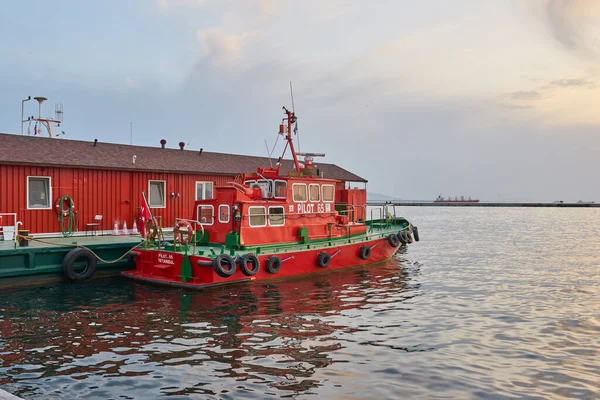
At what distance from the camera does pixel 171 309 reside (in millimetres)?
12375

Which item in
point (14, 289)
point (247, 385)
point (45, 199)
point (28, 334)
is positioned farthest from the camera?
point (45, 199)

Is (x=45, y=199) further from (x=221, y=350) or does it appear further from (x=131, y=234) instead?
(x=221, y=350)

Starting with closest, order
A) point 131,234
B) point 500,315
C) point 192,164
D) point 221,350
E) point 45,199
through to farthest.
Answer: point 221,350 → point 500,315 → point 45,199 → point 131,234 → point 192,164

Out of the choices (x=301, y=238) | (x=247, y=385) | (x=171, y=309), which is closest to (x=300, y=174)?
(x=301, y=238)

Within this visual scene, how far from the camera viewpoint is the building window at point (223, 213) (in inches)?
642

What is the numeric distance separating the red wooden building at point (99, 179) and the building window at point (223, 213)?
623cm

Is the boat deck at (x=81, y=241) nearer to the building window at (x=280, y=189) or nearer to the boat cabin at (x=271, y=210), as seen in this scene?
the boat cabin at (x=271, y=210)

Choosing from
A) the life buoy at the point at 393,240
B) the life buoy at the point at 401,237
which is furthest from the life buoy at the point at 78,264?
the life buoy at the point at 401,237

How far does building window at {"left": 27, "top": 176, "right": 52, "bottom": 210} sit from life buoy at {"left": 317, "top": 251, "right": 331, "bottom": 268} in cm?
1036

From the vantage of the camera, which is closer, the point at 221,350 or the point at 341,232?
the point at 221,350

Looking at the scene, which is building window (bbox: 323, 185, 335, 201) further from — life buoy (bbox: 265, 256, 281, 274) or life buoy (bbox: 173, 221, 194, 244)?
life buoy (bbox: 173, 221, 194, 244)

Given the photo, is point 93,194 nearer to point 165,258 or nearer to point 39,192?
point 39,192

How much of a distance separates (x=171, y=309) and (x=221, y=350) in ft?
11.7

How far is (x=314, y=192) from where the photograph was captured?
1791cm
